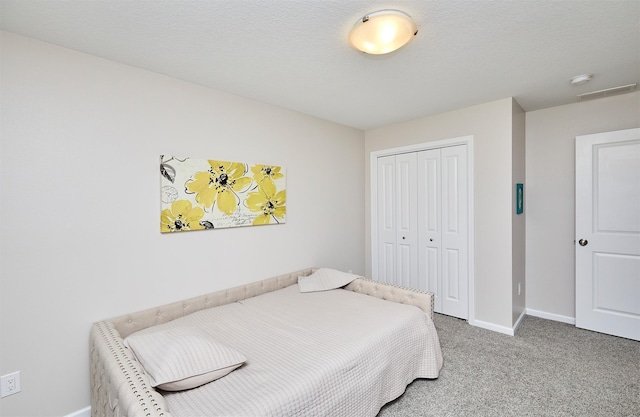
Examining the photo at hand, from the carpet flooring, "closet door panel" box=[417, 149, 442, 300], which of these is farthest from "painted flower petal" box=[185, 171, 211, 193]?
"closet door panel" box=[417, 149, 442, 300]

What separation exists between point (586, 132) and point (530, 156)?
51 centimetres

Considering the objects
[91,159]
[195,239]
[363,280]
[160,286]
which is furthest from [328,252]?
[91,159]

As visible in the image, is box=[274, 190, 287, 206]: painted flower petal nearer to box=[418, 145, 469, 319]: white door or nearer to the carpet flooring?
box=[418, 145, 469, 319]: white door

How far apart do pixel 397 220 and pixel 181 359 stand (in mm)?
2961

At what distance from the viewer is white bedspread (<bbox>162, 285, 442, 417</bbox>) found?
133cm

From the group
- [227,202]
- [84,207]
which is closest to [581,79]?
[227,202]

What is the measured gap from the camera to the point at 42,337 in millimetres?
1736

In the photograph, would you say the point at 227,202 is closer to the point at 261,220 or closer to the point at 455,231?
the point at 261,220

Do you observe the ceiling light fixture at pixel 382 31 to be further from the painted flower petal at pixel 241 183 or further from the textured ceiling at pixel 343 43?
the painted flower petal at pixel 241 183

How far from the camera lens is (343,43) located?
1.82m

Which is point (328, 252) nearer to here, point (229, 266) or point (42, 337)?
point (229, 266)

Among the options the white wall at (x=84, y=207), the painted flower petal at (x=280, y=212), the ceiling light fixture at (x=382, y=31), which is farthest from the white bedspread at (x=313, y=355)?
the ceiling light fixture at (x=382, y=31)

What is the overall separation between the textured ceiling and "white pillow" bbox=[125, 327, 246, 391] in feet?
5.71

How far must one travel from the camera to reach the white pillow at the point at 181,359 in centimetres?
136
